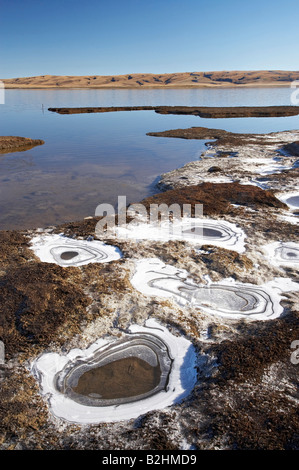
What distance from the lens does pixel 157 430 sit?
274 cm

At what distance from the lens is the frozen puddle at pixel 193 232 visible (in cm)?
647

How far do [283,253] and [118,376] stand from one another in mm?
4015

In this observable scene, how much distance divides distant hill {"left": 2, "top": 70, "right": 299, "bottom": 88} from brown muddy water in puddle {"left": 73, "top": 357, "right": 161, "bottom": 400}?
14141cm

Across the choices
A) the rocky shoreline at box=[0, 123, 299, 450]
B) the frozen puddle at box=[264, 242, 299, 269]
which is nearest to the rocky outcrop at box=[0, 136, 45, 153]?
the rocky shoreline at box=[0, 123, 299, 450]

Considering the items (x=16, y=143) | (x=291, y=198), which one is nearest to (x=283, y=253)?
(x=291, y=198)

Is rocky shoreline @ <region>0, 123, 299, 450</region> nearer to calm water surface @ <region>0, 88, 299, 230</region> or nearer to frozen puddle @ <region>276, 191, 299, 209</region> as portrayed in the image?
frozen puddle @ <region>276, 191, 299, 209</region>

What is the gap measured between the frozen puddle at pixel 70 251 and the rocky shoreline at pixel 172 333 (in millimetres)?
158

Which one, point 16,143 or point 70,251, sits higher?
point 16,143

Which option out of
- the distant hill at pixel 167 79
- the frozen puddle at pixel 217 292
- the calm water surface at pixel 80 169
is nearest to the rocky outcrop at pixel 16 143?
the calm water surface at pixel 80 169

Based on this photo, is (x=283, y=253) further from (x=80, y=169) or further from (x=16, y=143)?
(x=16, y=143)

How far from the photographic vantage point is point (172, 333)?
4043mm

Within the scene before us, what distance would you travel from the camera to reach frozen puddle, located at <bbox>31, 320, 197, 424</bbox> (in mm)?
3076

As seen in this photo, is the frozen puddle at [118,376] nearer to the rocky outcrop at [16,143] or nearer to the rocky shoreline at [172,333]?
the rocky shoreline at [172,333]

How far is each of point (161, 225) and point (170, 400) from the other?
14.5ft
